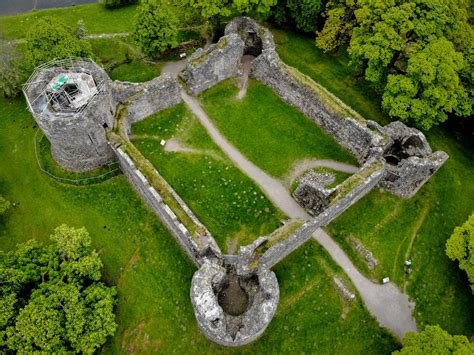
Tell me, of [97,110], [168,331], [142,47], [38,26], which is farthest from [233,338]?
[38,26]

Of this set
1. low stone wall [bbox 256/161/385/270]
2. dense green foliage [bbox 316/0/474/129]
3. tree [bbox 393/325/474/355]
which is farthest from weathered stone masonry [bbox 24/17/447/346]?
tree [bbox 393/325/474/355]

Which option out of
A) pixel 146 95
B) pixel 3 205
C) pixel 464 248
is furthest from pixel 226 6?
pixel 464 248

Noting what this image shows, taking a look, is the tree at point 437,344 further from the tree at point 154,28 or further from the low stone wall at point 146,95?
the tree at point 154,28

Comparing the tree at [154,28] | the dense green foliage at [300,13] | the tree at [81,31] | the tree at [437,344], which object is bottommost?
the tree at [437,344]

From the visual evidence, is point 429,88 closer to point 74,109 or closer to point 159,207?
point 159,207

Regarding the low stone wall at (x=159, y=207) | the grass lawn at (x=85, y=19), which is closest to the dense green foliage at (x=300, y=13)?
the grass lawn at (x=85, y=19)
